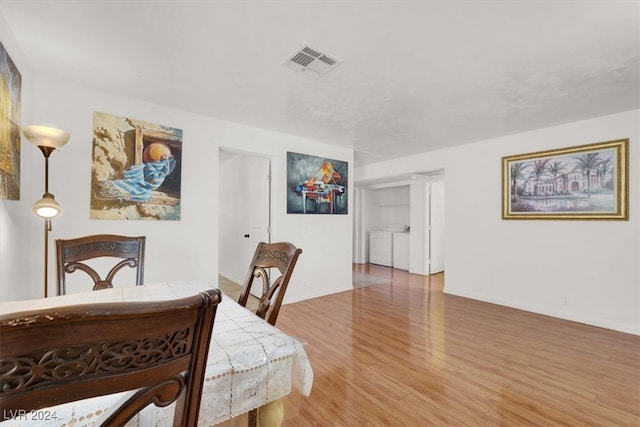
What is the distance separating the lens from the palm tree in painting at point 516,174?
12.2ft

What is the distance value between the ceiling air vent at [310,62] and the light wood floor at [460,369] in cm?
236

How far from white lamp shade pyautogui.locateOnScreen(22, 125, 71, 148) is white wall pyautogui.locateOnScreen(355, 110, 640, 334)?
15.2 ft

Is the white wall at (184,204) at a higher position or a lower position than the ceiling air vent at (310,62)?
lower

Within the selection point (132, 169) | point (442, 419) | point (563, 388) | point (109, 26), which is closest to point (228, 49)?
point (109, 26)

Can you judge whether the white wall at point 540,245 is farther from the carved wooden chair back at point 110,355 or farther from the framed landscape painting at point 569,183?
the carved wooden chair back at point 110,355

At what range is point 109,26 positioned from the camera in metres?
1.73

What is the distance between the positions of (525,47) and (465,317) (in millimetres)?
2818

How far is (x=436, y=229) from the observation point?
6113mm

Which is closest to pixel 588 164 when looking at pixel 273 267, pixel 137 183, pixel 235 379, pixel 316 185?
pixel 316 185

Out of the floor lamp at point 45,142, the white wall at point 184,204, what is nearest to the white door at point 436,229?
the white wall at point 184,204

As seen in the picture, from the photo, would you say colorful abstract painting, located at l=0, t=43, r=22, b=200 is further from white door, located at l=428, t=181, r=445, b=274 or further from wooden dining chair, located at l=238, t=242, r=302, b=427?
white door, located at l=428, t=181, r=445, b=274

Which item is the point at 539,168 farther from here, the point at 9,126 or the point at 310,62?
the point at 9,126

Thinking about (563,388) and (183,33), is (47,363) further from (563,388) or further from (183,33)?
(563,388)

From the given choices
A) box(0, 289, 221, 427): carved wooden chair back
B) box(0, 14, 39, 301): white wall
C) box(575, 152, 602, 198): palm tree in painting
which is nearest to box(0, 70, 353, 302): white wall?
box(0, 14, 39, 301): white wall
